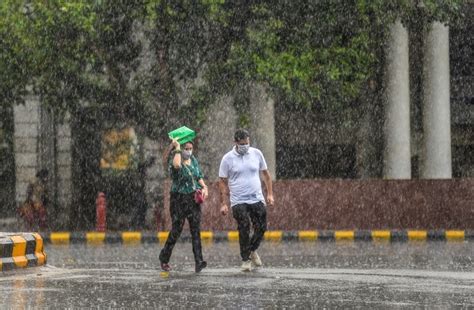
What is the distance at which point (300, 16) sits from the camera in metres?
27.0

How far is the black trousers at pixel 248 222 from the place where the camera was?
16266 millimetres

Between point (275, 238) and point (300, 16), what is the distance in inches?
169

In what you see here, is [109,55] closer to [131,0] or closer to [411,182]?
[131,0]

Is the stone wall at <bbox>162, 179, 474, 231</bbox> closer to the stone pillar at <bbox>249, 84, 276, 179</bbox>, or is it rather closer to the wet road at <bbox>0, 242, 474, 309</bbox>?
the stone pillar at <bbox>249, 84, 276, 179</bbox>

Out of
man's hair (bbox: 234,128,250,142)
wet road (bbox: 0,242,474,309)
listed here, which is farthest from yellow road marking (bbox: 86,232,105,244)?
man's hair (bbox: 234,128,250,142)

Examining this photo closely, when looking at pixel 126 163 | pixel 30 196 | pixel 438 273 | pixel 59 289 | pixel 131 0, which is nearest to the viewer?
pixel 59 289

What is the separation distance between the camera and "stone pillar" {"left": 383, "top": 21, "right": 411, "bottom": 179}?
33.6 m

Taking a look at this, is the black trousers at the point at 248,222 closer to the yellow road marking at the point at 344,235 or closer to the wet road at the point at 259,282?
the wet road at the point at 259,282

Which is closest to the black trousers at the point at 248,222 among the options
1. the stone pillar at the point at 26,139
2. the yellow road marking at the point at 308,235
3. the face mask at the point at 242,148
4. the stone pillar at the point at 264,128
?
the face mask at the point at 242,148

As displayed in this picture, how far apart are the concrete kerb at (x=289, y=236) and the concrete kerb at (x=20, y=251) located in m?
10.4

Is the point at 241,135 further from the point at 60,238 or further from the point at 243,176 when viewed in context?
the point at 60,238

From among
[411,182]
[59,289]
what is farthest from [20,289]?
[411,182]

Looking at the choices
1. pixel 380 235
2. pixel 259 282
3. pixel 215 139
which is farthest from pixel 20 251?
pixel 215 139

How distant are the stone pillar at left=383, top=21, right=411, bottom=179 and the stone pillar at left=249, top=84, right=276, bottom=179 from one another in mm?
2821
